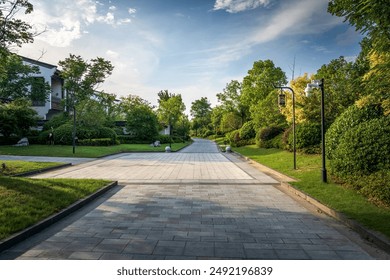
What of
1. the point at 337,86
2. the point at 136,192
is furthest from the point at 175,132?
the point at 136,192

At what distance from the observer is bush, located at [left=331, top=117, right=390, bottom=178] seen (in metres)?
7.59

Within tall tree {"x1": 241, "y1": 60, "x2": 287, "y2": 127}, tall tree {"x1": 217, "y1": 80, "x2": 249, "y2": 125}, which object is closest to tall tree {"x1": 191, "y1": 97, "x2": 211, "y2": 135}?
tall tree {"x1": 217, "y1": 80, "x2": 249, "y2": 125}

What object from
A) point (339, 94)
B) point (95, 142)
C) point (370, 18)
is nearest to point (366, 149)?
point (370, 18)

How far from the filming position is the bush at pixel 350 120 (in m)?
9.52

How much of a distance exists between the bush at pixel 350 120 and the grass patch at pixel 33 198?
905 centimetres

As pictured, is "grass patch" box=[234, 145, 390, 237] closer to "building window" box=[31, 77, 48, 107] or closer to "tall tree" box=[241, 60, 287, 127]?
"tall tree" box=[241, 60, 287, 127]

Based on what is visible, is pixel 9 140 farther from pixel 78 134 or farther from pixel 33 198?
pixel 33 198

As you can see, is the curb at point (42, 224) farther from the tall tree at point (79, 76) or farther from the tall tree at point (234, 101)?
the tall tree at point (234, 101)

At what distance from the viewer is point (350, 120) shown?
9.87m

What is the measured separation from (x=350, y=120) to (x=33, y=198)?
10687mm

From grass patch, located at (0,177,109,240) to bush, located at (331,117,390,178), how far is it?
315 inches

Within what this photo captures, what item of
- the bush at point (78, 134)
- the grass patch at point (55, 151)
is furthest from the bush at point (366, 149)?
the bush at point (78, 134)

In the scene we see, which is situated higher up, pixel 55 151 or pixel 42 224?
pixel 55 151

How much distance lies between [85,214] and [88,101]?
31.1 meters
